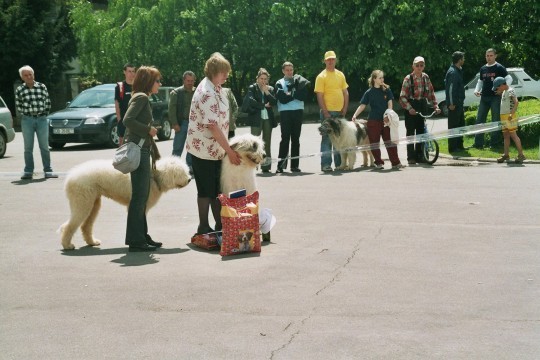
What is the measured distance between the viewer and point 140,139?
9148 mm

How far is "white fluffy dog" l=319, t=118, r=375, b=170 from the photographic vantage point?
16453 mm

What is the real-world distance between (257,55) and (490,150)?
2314 cm

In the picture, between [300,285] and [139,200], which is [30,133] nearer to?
[139,200]

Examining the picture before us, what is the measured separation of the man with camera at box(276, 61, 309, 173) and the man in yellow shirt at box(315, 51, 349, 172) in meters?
0.33

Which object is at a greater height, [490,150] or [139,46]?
[139,46]

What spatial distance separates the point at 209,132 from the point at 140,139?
0.74 meters

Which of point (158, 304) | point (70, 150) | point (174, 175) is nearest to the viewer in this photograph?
point (158, 304)

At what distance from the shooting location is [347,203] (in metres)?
12.3

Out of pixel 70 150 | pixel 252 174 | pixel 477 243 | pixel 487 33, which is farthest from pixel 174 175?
pixel 487 33

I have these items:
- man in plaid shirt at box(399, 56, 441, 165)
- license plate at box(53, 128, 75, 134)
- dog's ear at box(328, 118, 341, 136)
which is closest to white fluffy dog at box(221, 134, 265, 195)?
dog's ear at box(328, 118, 341, 136)

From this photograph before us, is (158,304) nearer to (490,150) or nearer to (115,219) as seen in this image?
(115,219)

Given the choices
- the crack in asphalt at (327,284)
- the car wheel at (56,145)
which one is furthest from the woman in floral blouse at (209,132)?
the car wheel at (56,145)

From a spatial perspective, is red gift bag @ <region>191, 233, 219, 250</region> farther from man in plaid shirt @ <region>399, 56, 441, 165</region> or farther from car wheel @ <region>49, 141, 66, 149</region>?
car wheel @ <region>49, 141, 66, 149</region>

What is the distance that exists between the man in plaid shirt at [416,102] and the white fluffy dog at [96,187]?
27.5 feet
